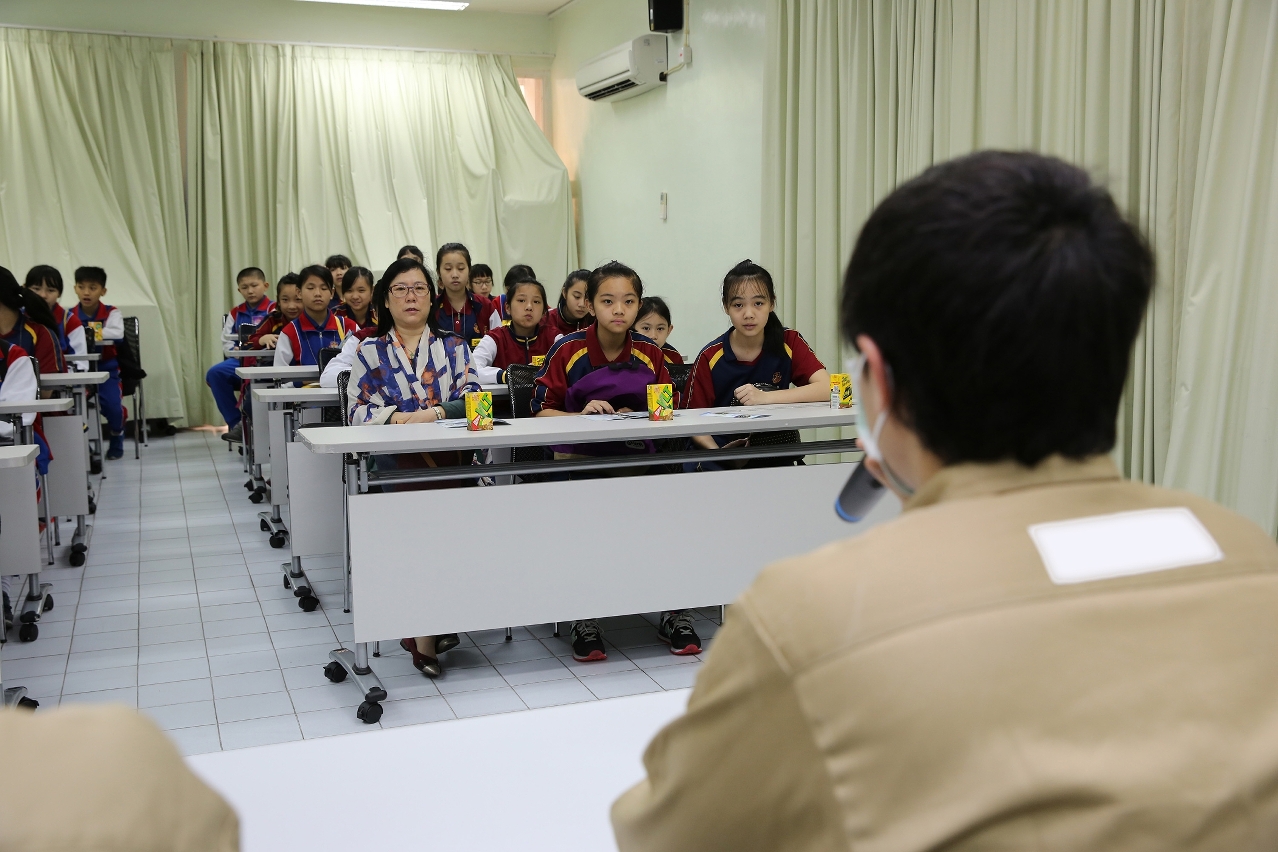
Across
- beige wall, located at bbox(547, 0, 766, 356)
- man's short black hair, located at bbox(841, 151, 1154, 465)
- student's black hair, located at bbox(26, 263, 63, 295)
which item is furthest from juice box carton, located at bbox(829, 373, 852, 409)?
student's black hair, located at bbox(26, 263, 63, 295)

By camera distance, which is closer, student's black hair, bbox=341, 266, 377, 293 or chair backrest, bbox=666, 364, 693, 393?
chair backrest, bbox=666, 364, 693, 393

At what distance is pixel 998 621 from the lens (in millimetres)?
578

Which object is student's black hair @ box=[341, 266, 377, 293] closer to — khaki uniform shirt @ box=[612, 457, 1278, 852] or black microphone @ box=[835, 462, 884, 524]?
black microphone @ box=[835, 462, 884, 524]

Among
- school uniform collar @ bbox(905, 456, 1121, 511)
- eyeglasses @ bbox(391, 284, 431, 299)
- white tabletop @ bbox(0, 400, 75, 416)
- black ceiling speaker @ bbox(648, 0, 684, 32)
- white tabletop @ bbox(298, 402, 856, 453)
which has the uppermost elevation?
black ceiling speaker @ bbox(648, 0, 684, 32)

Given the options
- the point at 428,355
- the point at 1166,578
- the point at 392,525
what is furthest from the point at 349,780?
the point at 428,355

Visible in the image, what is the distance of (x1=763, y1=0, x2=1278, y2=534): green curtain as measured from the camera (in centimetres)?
331

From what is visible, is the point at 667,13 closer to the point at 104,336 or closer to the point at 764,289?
the point at 764,289

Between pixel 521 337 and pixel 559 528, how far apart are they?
6.72ft

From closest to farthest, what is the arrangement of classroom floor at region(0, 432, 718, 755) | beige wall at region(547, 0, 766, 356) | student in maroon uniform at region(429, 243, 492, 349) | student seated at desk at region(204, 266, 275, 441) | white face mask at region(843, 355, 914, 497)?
white face mask at region(843, 355, 914, 497), classroom floor at region(0, 432, 718, 755), student in maroon uniform at region(429, 243, 492, 349), beige wall at region(547, 0, 766, 356), student seated at desk at region(204, 266, 275, 441)

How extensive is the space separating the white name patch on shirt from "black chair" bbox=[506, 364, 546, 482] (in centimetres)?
346

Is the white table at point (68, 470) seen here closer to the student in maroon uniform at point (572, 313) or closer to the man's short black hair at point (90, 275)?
the student in maroon uniform at point (572, 313)

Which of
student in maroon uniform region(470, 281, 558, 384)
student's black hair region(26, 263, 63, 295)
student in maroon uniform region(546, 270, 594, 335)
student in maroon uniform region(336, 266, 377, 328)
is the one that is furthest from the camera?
student's black hair region(26, 263, 63, 295)

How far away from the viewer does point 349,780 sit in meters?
0.98

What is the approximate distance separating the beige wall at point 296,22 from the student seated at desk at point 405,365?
21.1 feet
